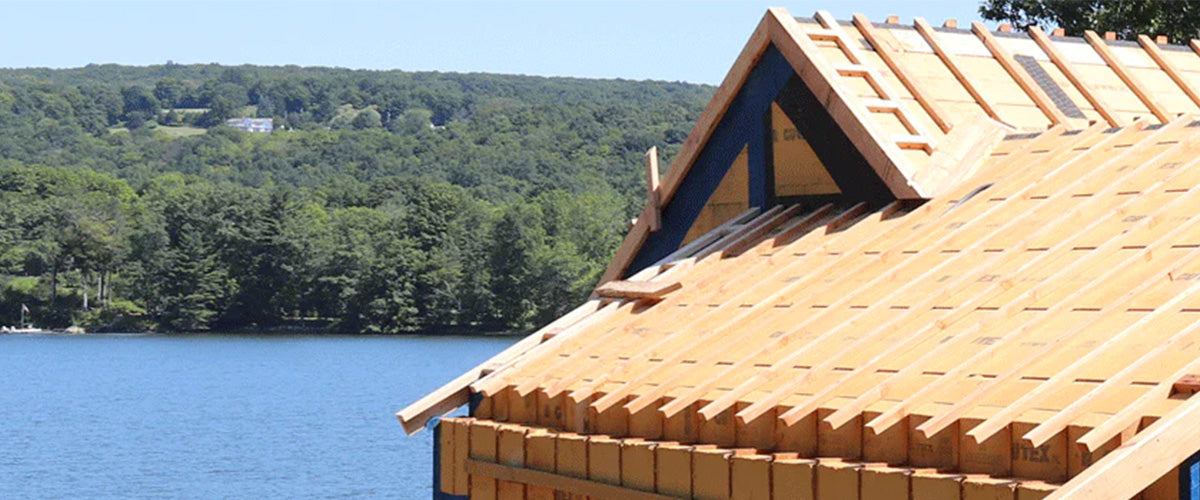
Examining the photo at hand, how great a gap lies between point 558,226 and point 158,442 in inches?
2998

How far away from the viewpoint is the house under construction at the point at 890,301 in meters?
8.33

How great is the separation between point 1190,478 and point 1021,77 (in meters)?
7.12

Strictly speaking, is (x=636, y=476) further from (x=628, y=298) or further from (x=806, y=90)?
(x=806, y=90)

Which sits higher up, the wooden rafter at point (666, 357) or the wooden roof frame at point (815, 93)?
the wooden roof frame at point (815, 93)

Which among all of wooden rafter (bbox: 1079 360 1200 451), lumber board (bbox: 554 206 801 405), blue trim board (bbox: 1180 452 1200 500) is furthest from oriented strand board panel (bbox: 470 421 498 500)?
blue trim board (bbox: 1180 452 1200 500)

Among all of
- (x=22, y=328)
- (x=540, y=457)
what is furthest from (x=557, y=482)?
(x=22, y=328)

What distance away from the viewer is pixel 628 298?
13.1 metres

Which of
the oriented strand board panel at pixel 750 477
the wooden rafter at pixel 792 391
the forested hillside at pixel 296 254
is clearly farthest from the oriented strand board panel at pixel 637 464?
the forested hillside at pixel 296 254

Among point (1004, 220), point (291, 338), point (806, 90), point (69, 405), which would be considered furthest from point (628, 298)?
point (291, 338)

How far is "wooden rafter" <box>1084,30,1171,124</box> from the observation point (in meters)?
14.3

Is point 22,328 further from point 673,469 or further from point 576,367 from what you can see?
point 673,469

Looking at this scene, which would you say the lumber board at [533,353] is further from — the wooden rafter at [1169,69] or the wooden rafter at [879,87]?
the wooden rafter at [1169,69]

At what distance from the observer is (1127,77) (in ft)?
48.8

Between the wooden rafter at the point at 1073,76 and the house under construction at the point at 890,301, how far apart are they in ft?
0.11
